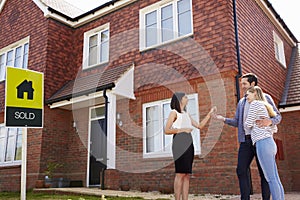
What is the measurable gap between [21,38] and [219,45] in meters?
8.28

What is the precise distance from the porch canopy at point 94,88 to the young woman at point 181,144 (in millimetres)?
4383

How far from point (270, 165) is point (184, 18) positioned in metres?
6.14

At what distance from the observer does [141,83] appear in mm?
9047

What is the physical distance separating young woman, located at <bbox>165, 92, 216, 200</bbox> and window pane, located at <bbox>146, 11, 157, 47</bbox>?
17.5 ft

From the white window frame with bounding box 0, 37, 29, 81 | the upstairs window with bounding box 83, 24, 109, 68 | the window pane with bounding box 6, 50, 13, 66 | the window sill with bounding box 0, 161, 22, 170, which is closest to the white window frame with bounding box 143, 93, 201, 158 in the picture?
the upstairs window with bounding box 83, 24, 109, 68

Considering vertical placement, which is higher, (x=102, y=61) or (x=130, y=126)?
(x=102, y=61)

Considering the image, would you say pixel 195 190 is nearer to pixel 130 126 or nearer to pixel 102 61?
pixel 130 126

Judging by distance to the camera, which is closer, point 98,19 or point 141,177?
point 141,177

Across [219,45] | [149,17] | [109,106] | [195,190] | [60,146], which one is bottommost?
[195,190]

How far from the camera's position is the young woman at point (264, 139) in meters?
3.54

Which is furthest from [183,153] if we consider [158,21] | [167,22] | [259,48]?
[259,48]

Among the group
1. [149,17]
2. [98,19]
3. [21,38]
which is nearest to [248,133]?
[149,17]

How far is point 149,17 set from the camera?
976cm

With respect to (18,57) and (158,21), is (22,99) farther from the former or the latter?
(18,57)
